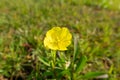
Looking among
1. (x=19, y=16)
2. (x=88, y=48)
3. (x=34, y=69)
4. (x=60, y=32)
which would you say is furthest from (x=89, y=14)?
(x=60, y=32)

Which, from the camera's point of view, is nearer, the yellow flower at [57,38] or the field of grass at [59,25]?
the yellow flower at [57,38]

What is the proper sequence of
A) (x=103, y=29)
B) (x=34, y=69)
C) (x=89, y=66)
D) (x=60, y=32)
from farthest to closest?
(x=103, y=29)
(x=89, y=66)
(x=34, y=69)
(x=60, y=32)

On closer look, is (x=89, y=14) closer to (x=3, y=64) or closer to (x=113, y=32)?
(x=113, y=32)

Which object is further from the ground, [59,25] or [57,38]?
[59,25]

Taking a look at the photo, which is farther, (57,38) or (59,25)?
(59,25)
